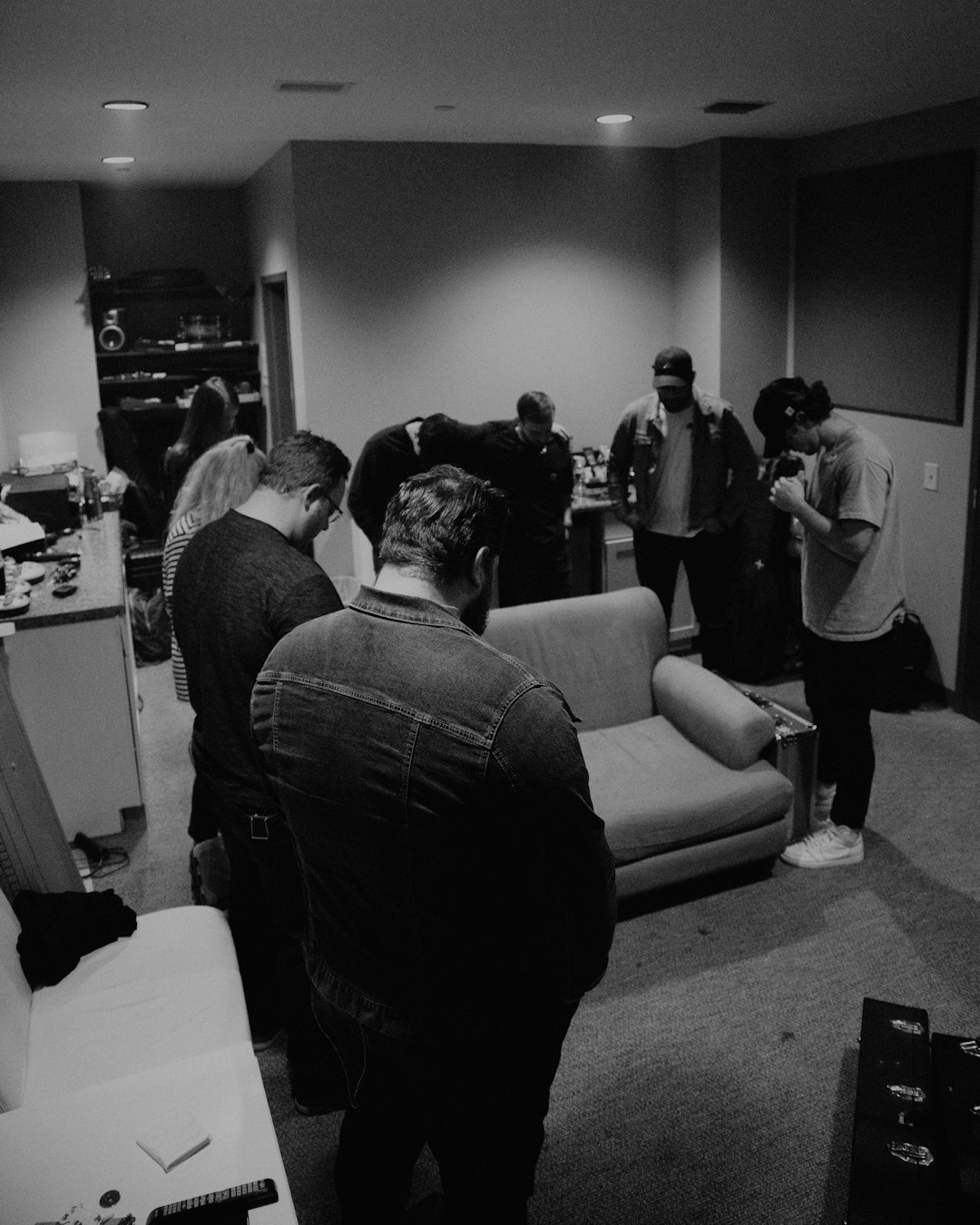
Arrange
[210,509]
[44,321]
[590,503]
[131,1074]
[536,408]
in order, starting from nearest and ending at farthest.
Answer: [131,1074] < [210,509] < [536,408] < [590,503] < [44,321]

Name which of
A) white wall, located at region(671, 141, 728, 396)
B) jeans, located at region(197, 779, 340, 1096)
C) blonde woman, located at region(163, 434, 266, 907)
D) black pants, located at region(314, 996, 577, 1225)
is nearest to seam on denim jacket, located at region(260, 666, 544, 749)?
black pants, located at region(314, 996, 577, 1225)

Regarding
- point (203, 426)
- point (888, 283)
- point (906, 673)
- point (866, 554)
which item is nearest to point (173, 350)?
point (203, 426)

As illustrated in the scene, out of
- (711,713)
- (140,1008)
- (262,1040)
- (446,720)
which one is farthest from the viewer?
(711,713)

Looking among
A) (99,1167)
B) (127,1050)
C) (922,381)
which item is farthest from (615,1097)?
(922,381)

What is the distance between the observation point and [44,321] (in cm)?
685

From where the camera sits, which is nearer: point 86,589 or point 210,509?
point 210,509

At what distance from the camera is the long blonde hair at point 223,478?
3055mm

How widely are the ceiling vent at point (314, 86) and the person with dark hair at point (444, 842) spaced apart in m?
2.64

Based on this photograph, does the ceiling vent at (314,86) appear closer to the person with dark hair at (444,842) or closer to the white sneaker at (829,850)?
the person with dark hair at (444,842)

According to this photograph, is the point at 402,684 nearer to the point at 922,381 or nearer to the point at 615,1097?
the point at 615,1097

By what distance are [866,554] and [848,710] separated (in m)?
0.50

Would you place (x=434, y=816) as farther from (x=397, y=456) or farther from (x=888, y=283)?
(x=888, y=283)

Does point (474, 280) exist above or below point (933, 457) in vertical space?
above

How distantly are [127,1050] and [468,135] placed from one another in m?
4.45
